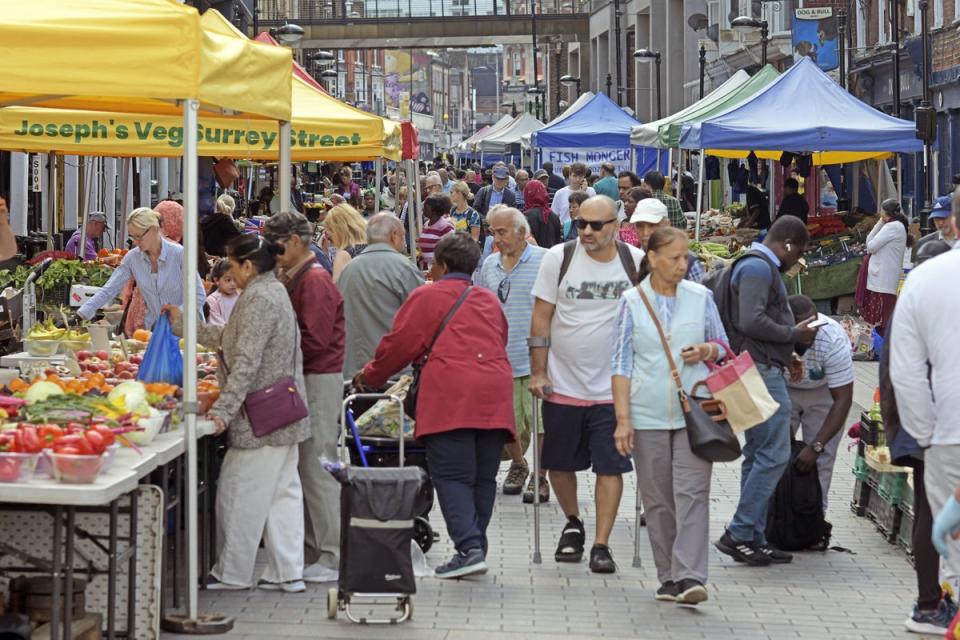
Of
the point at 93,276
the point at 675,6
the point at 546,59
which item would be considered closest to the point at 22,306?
the point at 93,276

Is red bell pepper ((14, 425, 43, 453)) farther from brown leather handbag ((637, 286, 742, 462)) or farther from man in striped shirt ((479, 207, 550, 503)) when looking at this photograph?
man in striped shirt ((479, 207, 550, 503))

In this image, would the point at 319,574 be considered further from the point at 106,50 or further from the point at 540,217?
the point at 540,217

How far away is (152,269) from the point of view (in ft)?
35.3

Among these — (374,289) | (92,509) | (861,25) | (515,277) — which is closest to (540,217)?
(515,277)

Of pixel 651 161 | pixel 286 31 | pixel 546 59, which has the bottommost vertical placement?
pixel 651 161

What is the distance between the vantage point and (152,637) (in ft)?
22.5

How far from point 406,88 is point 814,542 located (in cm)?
15222

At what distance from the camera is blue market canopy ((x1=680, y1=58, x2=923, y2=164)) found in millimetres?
19734

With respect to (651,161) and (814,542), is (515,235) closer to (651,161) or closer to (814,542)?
(814,542)

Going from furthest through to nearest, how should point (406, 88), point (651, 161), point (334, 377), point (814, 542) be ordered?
point (406, 88) < point (651, 161) < point (814, 542) < point (334, 377)

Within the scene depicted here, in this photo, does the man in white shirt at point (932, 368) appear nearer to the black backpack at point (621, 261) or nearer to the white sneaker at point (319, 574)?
the black backpack at point (621, 261)

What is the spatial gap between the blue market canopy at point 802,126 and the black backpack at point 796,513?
35.7 ft

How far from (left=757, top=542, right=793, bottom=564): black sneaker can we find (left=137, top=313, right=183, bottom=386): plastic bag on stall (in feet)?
11.1

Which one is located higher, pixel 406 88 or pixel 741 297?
pixel 406 88
